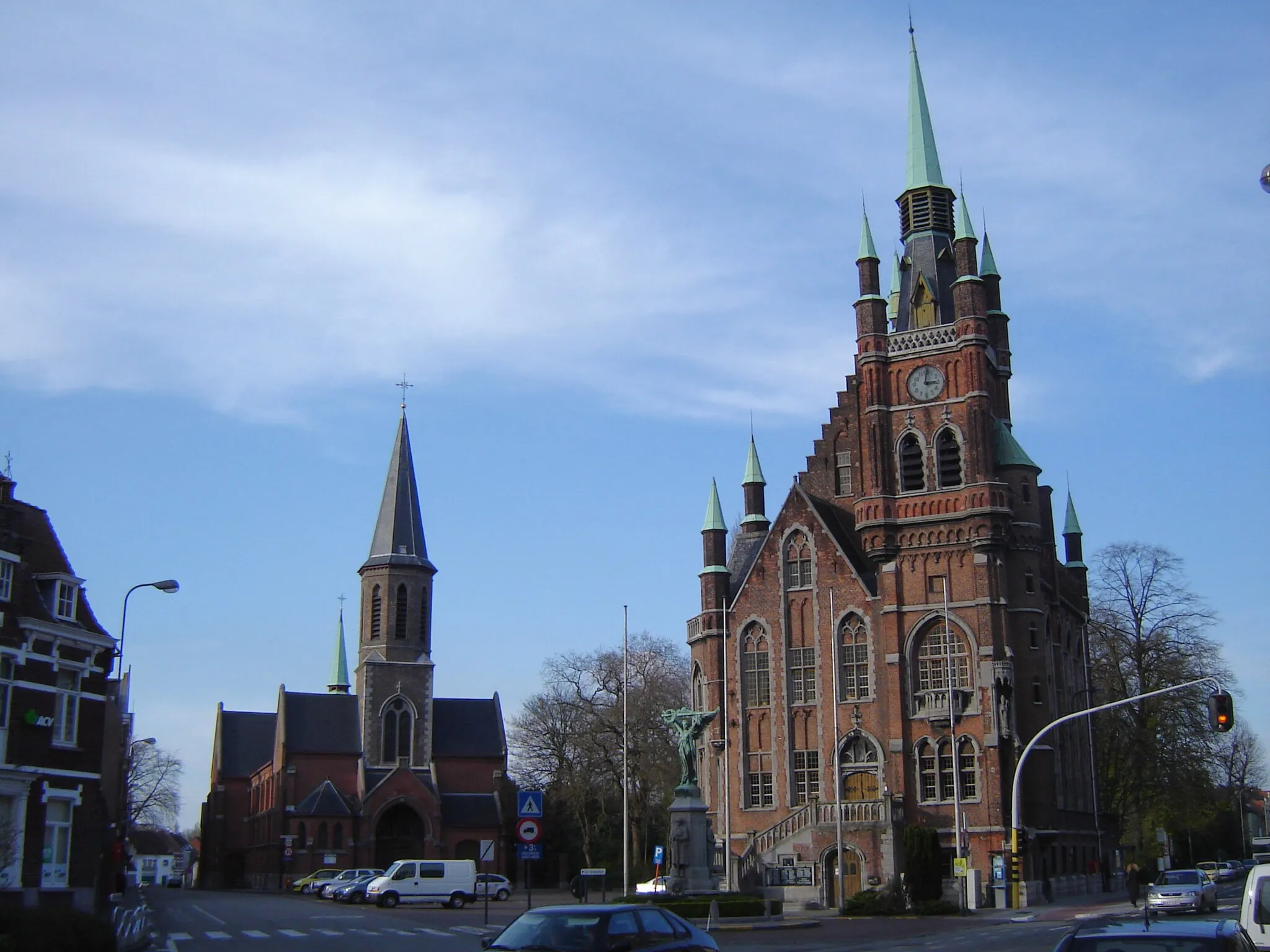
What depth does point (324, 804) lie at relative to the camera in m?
85.5

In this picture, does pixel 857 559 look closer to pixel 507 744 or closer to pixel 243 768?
pixel 507 744

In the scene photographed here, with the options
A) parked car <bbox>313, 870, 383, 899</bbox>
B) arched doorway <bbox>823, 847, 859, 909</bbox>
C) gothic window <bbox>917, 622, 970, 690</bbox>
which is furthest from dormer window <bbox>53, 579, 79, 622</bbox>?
gothic window <bbox>917, 622, 970, 690</bbox>

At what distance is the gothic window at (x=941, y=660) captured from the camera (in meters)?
57.7

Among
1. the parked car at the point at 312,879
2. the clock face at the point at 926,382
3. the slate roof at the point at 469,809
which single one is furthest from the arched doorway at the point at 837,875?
the slate roof at the point at 469,809

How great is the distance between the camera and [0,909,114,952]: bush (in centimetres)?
2112

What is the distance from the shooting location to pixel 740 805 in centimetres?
6138

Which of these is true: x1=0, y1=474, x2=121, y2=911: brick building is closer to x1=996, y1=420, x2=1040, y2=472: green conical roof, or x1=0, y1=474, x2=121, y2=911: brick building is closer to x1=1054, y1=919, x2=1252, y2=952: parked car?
x1=1054, y1=919, x2=1252, y2=952: parked car

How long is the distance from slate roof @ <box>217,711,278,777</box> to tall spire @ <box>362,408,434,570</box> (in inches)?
849

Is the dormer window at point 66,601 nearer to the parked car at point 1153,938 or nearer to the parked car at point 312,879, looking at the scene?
the parked car at point 1153,938

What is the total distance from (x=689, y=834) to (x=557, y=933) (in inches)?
1190

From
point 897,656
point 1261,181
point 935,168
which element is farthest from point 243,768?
point 1261,181

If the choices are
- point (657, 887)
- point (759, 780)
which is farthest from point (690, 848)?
point (759, 780)

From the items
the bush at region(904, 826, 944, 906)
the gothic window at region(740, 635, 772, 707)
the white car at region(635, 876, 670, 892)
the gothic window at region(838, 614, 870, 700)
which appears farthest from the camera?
the gothic window at region(740, 635, 772, 707)

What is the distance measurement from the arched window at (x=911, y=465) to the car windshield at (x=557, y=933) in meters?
47.7
